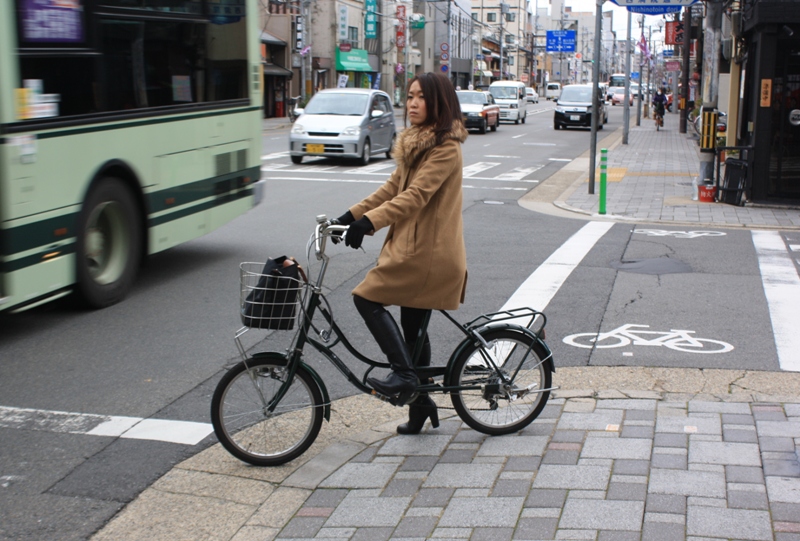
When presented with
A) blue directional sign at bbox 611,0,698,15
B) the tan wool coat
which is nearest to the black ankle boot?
the tan wool coat

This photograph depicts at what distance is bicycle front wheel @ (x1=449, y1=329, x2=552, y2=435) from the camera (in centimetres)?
475

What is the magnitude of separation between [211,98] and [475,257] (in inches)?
133

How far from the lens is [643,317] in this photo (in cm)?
761

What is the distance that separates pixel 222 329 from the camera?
23.6 feet

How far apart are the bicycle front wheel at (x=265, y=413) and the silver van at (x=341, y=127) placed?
17078 millimetres

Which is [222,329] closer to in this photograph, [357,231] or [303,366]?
[303,366]

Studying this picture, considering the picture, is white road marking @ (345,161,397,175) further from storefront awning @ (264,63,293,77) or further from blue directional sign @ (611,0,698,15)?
storefront awning @ (264,63,293,77)

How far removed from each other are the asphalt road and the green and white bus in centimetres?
52

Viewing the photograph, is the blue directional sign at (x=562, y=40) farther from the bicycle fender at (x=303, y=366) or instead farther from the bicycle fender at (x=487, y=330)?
the bicycle fender at (x=303, y=366)

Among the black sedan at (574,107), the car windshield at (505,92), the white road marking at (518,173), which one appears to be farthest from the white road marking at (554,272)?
the car windshield at (505,92)

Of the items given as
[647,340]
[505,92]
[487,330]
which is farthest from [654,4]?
[505,92]

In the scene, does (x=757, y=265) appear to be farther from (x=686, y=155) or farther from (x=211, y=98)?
(x=686, y=155)

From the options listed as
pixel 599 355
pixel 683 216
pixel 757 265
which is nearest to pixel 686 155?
pixel 683 216

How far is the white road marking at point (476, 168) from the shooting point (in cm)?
2119
